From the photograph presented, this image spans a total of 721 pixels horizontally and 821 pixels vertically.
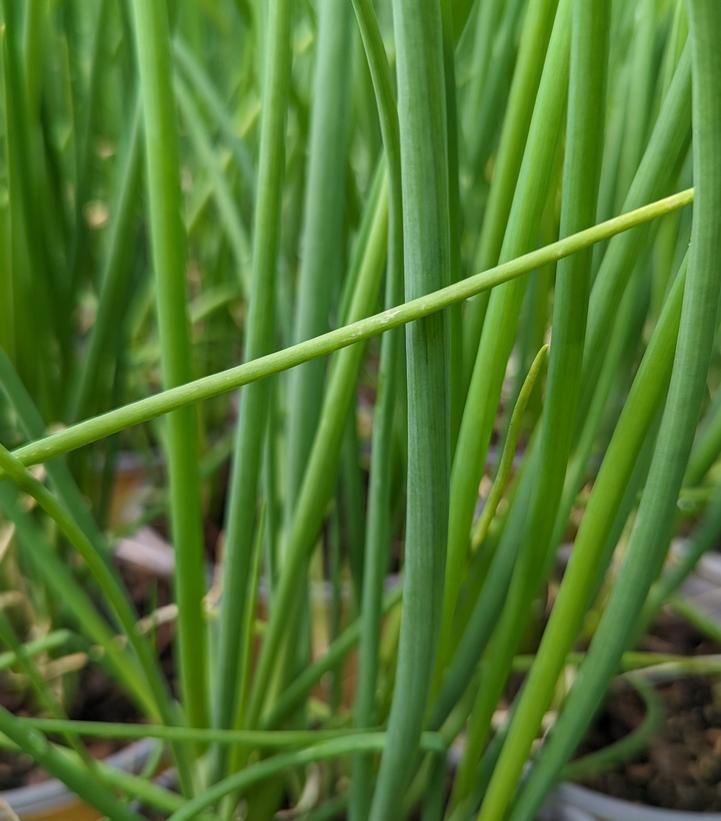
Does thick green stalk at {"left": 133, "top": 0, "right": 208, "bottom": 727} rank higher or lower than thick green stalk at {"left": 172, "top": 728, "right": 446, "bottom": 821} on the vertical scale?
higher

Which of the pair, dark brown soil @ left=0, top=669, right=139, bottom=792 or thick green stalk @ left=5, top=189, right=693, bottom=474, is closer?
thick green stalk @ left=5, top=189, right=693, bottom=474

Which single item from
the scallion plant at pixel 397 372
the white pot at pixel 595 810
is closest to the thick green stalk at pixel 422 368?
the scallion plant at pixel 397 372

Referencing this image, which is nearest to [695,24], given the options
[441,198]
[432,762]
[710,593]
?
[441,198]

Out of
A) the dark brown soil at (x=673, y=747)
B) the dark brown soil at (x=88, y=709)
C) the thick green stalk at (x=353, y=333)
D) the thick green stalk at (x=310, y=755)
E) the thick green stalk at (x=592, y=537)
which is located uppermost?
the thick green stalk at (x=353, y=333)

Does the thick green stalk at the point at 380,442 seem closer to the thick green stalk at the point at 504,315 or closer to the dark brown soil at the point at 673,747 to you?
the thick green stalk at the point at 504,315

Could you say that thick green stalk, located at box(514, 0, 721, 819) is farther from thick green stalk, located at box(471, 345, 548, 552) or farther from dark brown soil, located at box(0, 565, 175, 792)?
dark brown soil, located at box(0, 565, 175, 792)

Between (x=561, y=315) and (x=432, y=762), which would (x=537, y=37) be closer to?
(x=561, y=315)

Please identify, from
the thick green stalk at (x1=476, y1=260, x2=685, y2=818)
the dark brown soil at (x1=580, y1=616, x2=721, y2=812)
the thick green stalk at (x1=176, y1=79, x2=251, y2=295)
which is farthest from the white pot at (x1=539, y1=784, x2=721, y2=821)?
the thick green stalk at (x1=176, y1=79, x2=251, y2=295)
